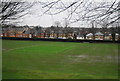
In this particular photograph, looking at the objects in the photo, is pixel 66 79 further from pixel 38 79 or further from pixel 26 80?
pixel 26 80

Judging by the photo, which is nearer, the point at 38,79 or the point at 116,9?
the point at 116,9

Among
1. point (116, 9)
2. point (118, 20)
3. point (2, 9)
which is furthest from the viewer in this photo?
point (2, 9)

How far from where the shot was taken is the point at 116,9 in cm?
423

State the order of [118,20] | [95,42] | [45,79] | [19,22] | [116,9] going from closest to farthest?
[116,9] < [118,20] < [45,79] < [19,22] < [95,42]

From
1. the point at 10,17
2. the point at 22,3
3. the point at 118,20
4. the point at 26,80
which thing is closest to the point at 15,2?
the point at 22,3

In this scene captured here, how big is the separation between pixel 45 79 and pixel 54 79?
0.47 metres

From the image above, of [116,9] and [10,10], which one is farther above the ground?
[10,10]

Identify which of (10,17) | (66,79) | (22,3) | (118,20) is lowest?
(66,79)

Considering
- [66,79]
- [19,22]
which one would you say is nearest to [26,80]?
[66,79]

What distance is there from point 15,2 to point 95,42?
33.7 metres

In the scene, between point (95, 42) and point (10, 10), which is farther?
point (95, 42)

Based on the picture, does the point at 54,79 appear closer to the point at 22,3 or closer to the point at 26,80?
the point at 26,80

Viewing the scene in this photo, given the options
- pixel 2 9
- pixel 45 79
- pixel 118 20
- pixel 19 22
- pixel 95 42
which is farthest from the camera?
pixel 95 42

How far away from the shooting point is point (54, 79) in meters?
9.73
